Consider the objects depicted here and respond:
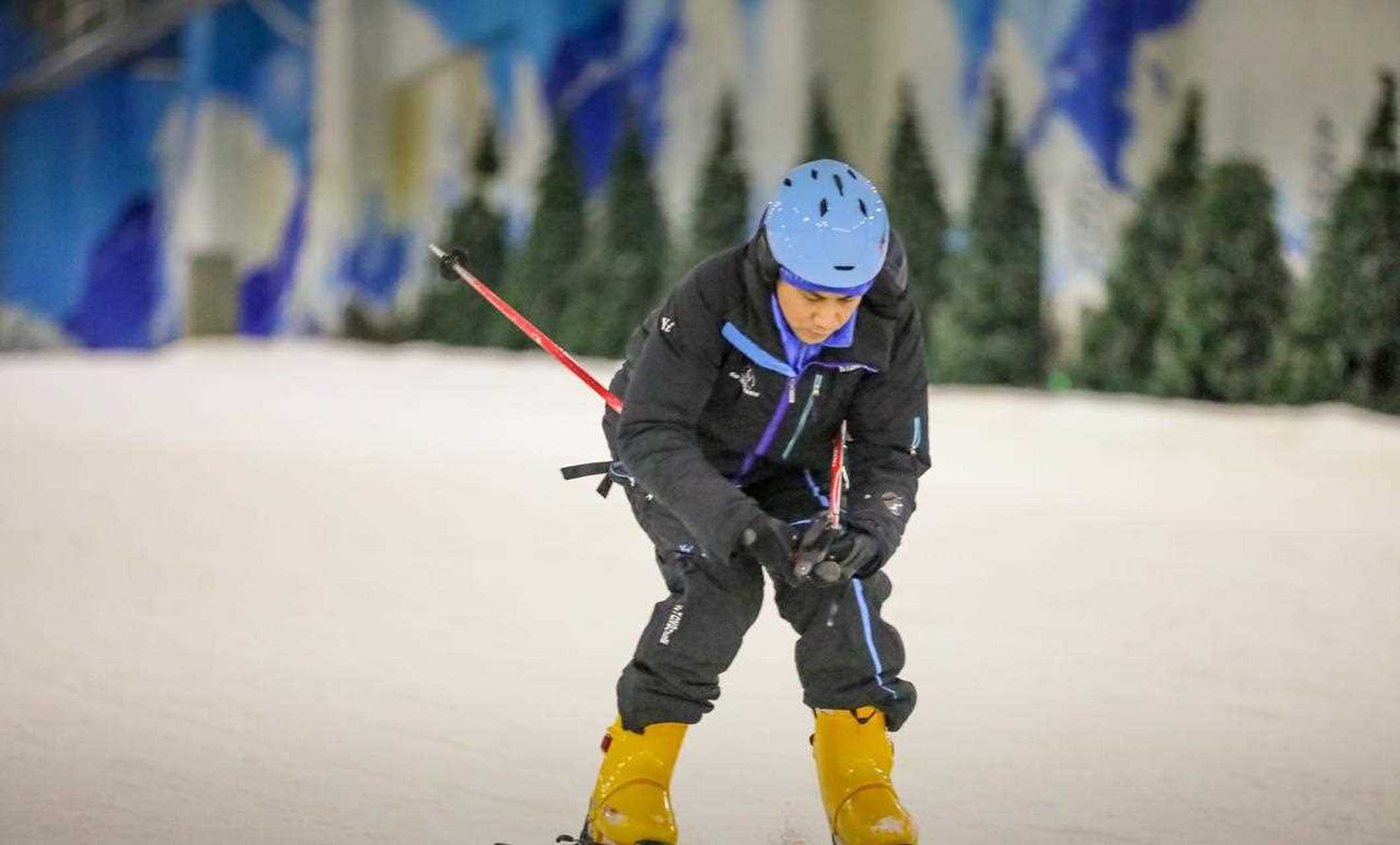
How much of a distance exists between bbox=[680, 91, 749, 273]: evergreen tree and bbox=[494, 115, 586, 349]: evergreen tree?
6.41 ft

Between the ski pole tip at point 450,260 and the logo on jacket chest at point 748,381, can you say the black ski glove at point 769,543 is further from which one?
the ski pole tip at point 450,260

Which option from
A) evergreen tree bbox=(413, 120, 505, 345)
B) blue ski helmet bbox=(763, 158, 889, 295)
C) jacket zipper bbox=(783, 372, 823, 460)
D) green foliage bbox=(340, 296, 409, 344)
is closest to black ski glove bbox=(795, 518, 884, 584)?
jacket zipper bbox=(783, 372, 823, 460)

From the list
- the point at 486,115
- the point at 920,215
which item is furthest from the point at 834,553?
the point at 486,115

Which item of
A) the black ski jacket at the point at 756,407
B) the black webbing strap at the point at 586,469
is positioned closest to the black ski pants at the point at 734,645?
the black ski jacket at the point at 756,407

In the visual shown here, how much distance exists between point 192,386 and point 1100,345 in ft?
22.0

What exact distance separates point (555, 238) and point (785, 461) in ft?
47.5

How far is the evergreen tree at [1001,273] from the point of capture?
12.9 metres

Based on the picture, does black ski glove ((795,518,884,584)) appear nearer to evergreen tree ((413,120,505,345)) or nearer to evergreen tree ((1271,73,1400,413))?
evergreen tree ((1271,73,1400,413))

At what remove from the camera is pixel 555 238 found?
686 inches

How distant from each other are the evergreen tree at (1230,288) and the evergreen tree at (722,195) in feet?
15.3

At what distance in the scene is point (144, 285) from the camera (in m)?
25.2

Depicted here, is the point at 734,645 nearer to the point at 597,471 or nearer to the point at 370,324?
the point at 597,471

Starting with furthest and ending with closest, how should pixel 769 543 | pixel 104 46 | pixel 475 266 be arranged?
1. pixel 104 46
2. pixel 475 266
3. pixel 769 543

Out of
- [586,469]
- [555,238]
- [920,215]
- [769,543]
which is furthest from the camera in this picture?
[555,238]
